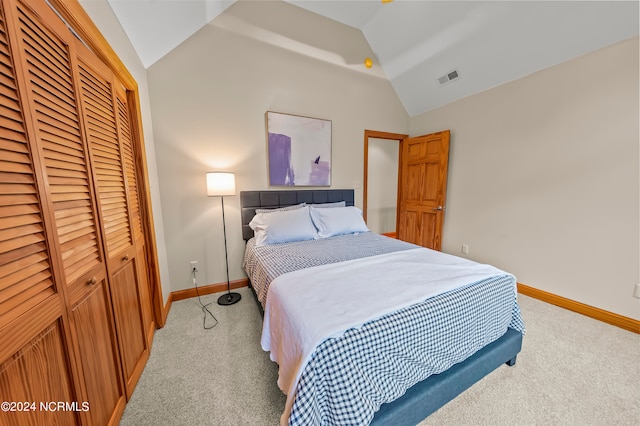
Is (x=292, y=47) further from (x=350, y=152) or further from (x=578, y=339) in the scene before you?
(x=578, y=339)

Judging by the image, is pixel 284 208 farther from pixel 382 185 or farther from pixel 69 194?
pixel 382 185

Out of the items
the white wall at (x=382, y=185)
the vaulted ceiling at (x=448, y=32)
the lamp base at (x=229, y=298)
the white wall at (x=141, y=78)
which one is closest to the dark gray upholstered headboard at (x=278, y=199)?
the lamp base at (x=229, y=298)

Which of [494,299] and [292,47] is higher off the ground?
[292,47]

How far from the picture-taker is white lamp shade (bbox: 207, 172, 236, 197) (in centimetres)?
232

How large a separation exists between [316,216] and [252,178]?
93cm

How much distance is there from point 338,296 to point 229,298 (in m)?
1.81

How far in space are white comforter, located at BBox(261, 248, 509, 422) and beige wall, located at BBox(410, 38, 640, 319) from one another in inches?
61.0

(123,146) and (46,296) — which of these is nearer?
(46,296)

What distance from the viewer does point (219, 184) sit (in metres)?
2.35

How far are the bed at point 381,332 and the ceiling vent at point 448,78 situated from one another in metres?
2.52

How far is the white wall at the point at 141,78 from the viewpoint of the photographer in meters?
1.27

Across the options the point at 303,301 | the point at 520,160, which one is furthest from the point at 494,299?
the point at 520,160

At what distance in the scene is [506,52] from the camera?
2.48 m

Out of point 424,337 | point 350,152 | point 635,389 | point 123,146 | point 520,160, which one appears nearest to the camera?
point 424,337
